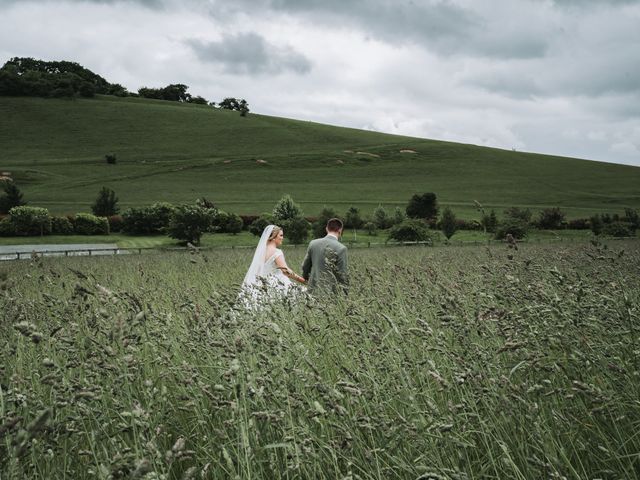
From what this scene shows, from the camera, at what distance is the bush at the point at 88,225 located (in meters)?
50.1

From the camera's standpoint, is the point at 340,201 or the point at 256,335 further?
the point at 340,201

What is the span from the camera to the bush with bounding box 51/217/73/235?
1957 inches

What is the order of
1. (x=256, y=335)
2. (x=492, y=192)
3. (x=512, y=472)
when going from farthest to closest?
(x=492, y=192) < (x=256, y=335) < (x=512, y=472)

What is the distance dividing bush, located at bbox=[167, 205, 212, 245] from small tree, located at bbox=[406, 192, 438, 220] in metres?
25.2

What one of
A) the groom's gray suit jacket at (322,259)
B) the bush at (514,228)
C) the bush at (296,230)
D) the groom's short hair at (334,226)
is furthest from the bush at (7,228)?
the groom's short hair at (334,226)

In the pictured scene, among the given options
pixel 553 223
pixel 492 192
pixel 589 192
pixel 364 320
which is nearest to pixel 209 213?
pixel 553 223

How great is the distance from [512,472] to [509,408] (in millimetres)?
565

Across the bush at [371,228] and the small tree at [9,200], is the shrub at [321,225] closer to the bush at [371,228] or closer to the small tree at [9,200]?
the bush at [371,228]

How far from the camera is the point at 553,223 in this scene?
52000 mm

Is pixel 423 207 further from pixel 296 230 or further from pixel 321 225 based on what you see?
pixel 296 230

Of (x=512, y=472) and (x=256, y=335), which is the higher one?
(x=256, y=335)

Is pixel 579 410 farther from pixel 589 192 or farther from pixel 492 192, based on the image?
pixel 589 192

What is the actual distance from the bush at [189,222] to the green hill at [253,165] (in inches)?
916

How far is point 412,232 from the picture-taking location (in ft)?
137
